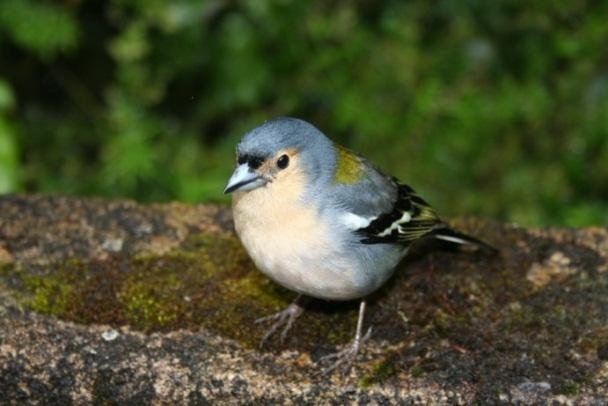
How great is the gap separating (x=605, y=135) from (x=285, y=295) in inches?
129

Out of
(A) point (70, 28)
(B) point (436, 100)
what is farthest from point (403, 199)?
(A) point (70, 28)

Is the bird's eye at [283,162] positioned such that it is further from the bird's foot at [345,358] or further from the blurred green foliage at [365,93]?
the blurred green foliage at [365,93]

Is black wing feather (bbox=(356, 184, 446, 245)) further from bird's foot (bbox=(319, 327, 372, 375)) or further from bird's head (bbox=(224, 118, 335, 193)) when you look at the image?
bird's foot (bbox=(319, 327, 372, 375))

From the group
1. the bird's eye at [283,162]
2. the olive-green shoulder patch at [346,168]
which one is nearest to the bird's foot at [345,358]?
the olive-green shoulder patch at [346,168]

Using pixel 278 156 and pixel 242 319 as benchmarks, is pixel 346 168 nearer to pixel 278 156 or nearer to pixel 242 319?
pixel 278 156

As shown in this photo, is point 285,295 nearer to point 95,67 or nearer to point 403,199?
point 403,199

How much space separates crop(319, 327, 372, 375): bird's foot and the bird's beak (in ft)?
2.59

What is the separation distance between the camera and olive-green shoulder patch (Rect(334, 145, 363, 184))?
14.6ft

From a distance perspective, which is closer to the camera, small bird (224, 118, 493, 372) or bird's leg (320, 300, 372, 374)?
small bird (224, 118, 493, 372)

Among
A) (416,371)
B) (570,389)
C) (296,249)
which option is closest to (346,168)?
(296,249)

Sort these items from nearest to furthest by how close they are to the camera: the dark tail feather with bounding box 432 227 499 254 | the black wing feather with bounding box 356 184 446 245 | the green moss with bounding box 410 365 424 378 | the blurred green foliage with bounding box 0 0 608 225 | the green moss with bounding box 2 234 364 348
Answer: the green moss with bounding box 410 365 424 378
the black wing feather with bounding box 356 184 446 245
the green moss with bounding box 2 234 364 348
the dark tail feather with bounding box 432 227 499 254
the blurred green foliage with bounding box 0 0 608 225

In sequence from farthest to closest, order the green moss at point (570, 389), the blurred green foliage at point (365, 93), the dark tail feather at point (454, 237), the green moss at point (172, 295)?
the blurred green foliage at point (365, 93) < the dark tail feather at point (454, 237) < the green moss at point (172, 295) < the green moss at point (570, 389)

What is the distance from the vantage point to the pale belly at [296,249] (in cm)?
413

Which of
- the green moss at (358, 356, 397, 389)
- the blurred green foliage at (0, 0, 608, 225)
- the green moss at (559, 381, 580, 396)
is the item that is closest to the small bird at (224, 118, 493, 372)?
the green moss at (358, 356, 397, 389)
